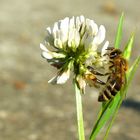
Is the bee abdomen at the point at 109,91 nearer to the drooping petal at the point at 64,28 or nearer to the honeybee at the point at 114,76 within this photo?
the honeybee at the point at 114,76

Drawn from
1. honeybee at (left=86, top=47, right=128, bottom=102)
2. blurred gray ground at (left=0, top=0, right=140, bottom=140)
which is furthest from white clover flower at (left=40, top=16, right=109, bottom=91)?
blurred gray ground at (left=0, top=0, right=140, bottom=140)

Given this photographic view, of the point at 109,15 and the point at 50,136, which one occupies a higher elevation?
the point at 109,15

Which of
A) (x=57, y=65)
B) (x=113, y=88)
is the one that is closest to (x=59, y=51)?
(x=57, y=65)

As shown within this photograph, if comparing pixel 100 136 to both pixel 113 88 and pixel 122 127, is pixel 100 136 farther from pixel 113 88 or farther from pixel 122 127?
pixel 113 88

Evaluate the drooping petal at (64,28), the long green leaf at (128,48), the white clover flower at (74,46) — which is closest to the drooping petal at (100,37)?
the white clover flower at (74,46)

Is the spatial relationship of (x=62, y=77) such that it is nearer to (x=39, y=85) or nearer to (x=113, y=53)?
(x=113, y=53)

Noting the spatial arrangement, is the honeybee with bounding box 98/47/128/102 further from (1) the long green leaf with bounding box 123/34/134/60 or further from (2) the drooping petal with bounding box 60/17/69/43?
(2) the drooping petal with bounding box 60/17/69/43

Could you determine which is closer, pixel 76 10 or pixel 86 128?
pixel 86 128
